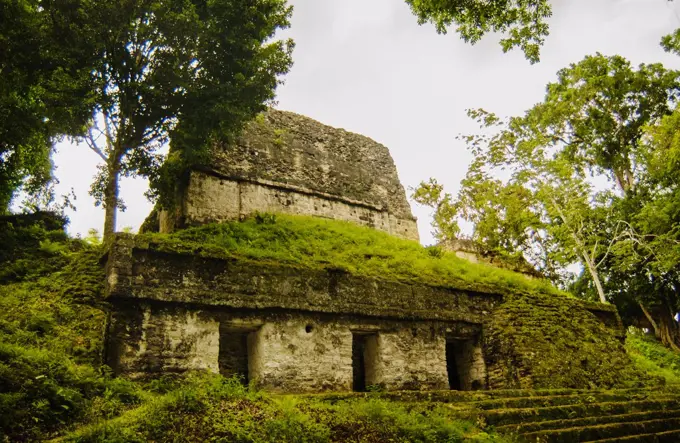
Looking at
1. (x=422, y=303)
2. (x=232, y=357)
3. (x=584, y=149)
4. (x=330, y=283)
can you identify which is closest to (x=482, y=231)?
(x=584, y=149)

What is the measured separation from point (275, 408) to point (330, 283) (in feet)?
11.3

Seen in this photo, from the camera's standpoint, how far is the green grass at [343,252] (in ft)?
31.0

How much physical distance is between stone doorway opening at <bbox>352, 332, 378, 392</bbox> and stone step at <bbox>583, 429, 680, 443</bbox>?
3.86 m

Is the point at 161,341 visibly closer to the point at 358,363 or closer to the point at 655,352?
the point at 358,363

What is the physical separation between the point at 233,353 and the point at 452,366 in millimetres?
5200

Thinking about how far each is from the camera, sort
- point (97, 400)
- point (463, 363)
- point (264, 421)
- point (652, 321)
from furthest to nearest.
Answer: point (652, 321) → point (463, 363) → point (97, 400) → point (264, 421)

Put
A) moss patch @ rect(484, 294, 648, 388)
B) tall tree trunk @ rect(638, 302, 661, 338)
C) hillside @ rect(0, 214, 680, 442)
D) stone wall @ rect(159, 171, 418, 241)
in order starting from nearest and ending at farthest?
hillside @ rect(0, 214, 680, 442) → moss patch @ rect(484, 294, 648, 388) → stone wall @ rect(159, 171, 418, 241) → tall tree trunk @ rect(638, 302, 661, 338)

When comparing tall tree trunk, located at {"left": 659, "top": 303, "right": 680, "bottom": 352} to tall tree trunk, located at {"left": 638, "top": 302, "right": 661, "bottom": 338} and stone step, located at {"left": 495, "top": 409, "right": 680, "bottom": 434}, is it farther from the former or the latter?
stone step, located at {"left": 495, "top": 409, "right": 680, "bottom": 434}

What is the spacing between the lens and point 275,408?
5.51 metres

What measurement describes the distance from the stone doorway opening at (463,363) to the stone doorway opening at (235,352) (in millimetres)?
4475

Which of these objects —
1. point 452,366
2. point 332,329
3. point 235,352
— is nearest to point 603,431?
point 452,366

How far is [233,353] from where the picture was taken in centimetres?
826

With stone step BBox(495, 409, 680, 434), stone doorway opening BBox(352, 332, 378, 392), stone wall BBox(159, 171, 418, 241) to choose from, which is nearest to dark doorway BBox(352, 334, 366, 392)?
Answer: stone doorway opening BBox(352, 332, 378, 392)

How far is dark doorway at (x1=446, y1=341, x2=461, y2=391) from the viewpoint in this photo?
10422mm
